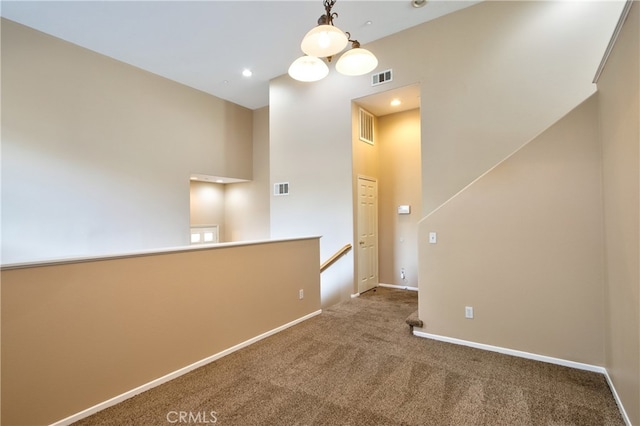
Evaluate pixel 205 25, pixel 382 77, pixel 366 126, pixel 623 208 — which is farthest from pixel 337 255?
pixel 205 25

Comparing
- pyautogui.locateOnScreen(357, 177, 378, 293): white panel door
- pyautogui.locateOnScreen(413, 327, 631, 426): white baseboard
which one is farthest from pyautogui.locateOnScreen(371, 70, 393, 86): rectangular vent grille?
pyautogui.locateOnScreen(413, 327, 631, 426): white baseboard

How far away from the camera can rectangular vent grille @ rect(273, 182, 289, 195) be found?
6223mm

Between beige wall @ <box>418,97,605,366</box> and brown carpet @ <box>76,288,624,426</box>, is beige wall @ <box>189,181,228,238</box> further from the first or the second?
beige wall @ <box>418,97,605,366</box>

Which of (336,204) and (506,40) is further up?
(506,40)

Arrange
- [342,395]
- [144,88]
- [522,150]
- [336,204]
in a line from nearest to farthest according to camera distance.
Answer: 1. [342,395]
2. [522,150]
3. [336,204]
4. [144,88]

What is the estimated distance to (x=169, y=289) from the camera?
105 inches

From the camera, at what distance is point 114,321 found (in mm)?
2316

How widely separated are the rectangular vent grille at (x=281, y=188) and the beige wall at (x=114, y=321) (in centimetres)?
281

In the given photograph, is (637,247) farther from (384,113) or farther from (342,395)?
(384,113)

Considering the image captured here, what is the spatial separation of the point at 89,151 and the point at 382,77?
531cm

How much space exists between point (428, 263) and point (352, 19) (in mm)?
3852

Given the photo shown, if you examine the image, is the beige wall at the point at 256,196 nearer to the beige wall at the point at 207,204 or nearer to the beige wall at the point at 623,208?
the beige wall at the point at 207,204

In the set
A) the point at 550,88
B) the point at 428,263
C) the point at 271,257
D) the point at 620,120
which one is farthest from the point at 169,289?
the point at 550,88

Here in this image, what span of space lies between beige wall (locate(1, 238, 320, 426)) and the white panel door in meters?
2.44
